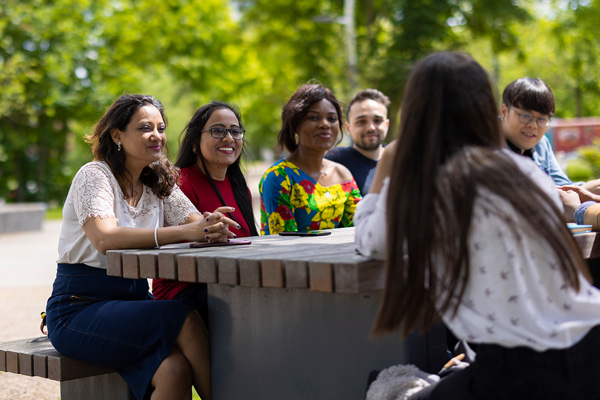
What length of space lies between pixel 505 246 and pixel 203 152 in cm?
266

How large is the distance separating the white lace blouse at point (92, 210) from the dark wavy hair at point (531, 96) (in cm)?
207

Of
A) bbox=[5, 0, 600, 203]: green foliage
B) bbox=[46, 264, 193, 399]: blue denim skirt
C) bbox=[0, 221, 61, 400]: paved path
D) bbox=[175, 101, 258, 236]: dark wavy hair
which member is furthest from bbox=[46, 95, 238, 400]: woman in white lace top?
bbox=[5, 0, 600, 203]: green foliage

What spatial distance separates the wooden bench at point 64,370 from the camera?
3.12m

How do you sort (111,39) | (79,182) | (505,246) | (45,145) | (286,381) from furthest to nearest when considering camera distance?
(45,145), (111,39), (79,182), (286,381), (505,246)

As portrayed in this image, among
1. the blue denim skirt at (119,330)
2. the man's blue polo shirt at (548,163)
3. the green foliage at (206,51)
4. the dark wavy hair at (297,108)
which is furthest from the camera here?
the green foliage at (206,51)

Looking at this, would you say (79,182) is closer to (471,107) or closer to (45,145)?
(471,107)

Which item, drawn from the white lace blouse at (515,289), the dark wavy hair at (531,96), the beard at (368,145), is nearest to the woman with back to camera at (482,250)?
the white lace blouse at (515,289)

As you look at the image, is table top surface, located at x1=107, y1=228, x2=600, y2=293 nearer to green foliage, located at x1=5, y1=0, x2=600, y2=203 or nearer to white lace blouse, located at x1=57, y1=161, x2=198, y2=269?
white lace blouse, located at x1=57, y1=161, x2=198, y2=269

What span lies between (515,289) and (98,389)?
85.7 inches

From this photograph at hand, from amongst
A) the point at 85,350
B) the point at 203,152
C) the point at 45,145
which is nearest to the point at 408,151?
the point at 85,350

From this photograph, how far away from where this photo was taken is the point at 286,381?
2.92 metres

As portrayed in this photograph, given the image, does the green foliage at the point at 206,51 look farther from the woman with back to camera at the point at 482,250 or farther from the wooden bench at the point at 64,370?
the woman with back to camera at the point at 482,250

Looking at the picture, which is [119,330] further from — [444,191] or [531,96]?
[531,96]

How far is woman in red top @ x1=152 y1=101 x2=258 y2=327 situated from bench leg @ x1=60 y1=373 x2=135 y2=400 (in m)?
1.15
